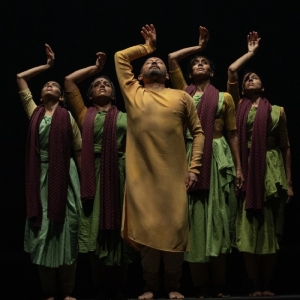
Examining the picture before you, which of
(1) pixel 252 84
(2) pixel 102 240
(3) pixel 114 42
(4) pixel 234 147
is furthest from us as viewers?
(3) pixel 114 42

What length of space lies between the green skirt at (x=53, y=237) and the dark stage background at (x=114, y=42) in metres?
1.08

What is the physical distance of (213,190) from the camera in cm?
543

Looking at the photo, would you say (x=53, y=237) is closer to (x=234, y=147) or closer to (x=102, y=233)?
(x=102, y=233)

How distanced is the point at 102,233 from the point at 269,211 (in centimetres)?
103

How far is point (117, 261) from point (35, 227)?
518mm

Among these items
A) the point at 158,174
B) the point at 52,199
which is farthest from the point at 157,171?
the point at 52,199

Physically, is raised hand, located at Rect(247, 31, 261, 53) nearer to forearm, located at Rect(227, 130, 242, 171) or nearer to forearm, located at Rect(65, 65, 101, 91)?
forearm, located at Rect(227, 130, 242, 171)

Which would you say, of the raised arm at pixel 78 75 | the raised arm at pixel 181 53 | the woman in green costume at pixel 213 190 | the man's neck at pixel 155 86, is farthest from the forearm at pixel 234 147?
the raised arm at pixel 78 75

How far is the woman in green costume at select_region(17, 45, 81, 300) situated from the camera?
17.5ft

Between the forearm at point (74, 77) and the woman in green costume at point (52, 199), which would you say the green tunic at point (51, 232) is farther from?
the forearm at point (74, 77)

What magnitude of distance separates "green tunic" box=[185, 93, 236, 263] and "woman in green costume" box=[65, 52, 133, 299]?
1.30 feet

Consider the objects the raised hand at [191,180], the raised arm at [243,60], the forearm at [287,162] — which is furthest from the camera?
the forearm at [287,162]

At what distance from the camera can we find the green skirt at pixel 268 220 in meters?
5.54

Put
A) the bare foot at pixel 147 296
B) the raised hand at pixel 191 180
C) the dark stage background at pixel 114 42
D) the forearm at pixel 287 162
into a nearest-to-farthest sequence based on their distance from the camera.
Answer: the raised hand at pixel 191 180
the bare foot at pixel 147 296
the forearm at pixel 287 162
the dark stage background at pixel 114 42
